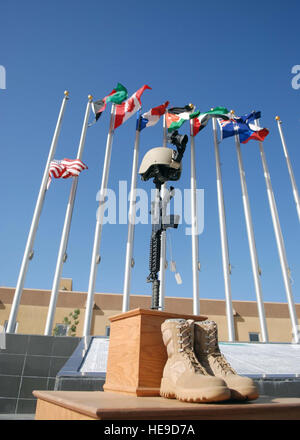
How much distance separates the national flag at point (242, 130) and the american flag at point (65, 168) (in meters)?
6.14

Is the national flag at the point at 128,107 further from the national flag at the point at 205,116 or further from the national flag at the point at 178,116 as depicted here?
the national flag at the point at 205,116

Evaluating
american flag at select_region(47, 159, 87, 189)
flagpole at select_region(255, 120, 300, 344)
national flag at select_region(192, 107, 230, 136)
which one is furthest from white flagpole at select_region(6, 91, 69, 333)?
flagpole at select_region(255, 120, 300, 344)

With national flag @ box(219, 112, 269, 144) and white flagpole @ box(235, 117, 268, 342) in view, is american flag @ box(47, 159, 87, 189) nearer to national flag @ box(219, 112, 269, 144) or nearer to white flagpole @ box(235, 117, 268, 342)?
national flag @ box(219, 112, 269, 144)

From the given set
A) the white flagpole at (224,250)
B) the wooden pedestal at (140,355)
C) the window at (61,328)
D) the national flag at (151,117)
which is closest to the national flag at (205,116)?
the white flagpole at (224,250)

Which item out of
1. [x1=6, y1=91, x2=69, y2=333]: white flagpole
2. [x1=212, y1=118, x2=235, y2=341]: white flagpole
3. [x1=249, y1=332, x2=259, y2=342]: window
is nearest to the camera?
[x1=6, y1=91, x2=69, y2=333]: white flagpole

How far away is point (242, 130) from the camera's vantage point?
12742mm

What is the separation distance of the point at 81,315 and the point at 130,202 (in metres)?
11.7

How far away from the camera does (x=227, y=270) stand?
1070 cm

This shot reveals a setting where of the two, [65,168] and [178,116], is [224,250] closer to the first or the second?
[178,116]

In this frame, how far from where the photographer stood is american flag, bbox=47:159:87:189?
1093cm

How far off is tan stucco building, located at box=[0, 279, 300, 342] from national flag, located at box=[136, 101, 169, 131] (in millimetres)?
11545

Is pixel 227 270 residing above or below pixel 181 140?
above
